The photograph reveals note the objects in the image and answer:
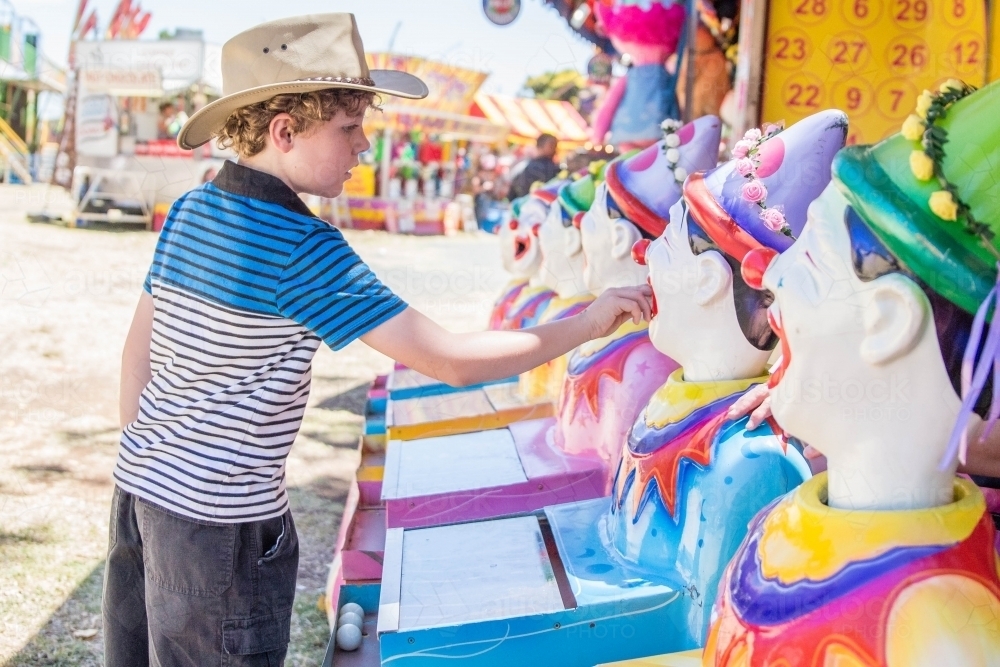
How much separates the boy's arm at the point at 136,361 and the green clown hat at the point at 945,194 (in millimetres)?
1207

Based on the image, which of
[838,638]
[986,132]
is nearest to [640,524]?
[838,638]

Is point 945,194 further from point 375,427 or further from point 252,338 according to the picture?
point 375,427

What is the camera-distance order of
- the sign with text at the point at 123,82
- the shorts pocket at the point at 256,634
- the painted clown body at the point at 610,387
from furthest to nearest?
the sign with text at the point at 123,82, the painted clown body at the point at 610,387, the shorts pocket at the point at 256,634

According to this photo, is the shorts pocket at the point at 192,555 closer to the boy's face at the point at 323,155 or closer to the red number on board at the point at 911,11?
the boy's face at the point at 323,155

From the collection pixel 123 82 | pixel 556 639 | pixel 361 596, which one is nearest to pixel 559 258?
pixel 361 596

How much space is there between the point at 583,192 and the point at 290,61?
5.68 feet

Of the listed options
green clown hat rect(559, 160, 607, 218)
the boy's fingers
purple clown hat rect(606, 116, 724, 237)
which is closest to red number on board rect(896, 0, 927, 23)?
green clown hat rect(559, 160, 607, 218)

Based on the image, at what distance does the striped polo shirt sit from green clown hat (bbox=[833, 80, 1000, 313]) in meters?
0.71

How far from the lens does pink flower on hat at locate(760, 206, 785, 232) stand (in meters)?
1.77

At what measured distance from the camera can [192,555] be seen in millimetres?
1561

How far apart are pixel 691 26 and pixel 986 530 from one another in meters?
2.99

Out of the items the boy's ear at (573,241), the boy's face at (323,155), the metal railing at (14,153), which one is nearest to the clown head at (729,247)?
the boy's face at (323,155)

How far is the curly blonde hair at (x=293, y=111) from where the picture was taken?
1.57 meters

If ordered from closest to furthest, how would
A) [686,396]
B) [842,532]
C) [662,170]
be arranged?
1. [842,532]
2. [686,396]
3. [662,170]
